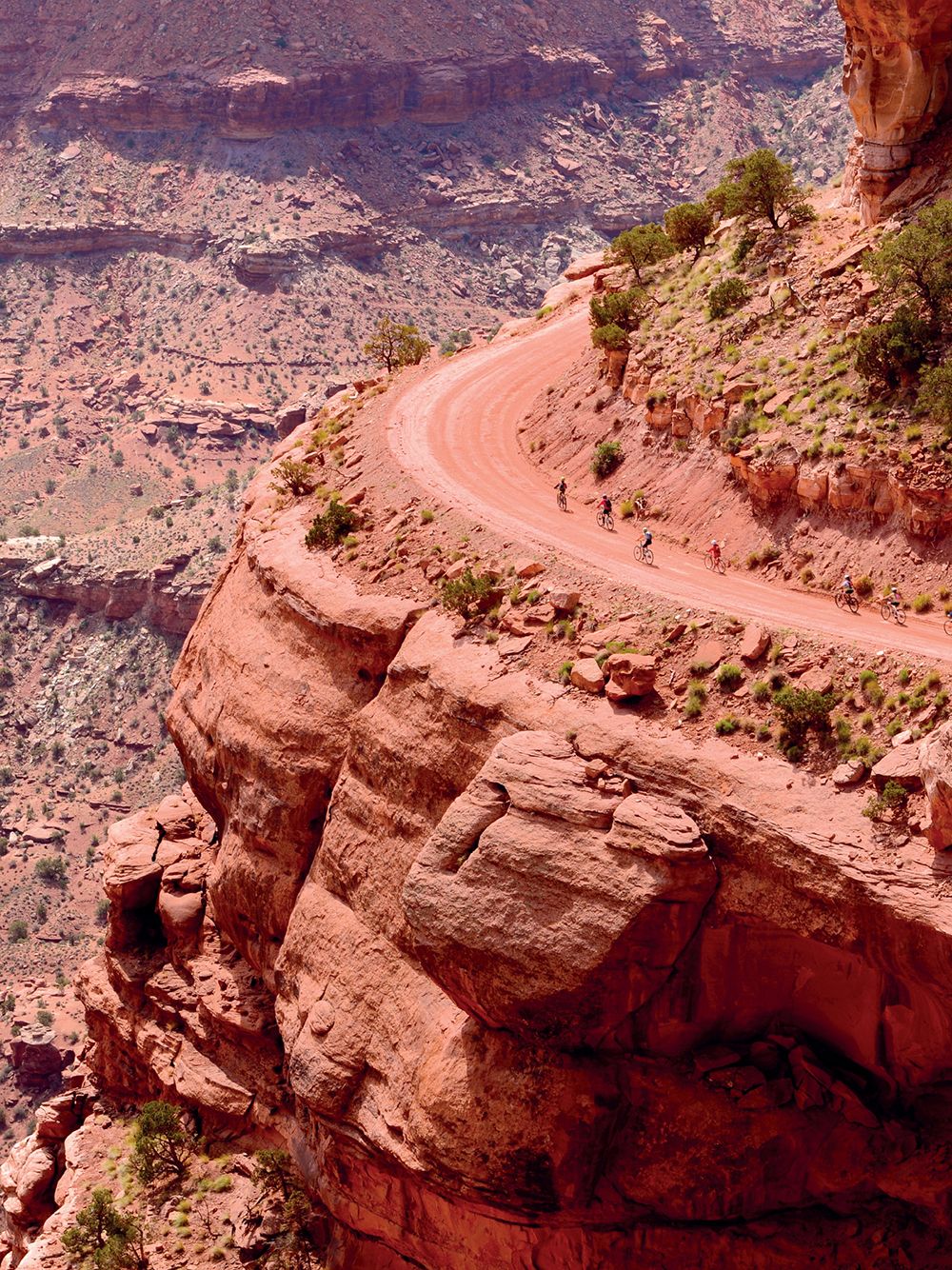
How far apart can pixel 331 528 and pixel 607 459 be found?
33.4ft

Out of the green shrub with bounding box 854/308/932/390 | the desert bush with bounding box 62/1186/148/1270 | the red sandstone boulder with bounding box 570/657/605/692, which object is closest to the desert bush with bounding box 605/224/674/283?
the green shrub with bounding box 854/308/932/390

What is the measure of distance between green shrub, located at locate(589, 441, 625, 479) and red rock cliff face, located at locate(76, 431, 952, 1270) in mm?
13973

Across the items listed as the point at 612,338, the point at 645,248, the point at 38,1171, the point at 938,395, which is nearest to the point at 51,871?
the point at 38,1171

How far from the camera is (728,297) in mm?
57750

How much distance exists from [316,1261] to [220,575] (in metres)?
26.5

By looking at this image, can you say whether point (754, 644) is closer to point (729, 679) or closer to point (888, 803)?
point (729, 679)

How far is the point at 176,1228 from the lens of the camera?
48625 mm

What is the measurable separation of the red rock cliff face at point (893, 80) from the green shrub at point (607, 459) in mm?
12066

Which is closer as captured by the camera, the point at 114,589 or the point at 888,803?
the point at 888,803

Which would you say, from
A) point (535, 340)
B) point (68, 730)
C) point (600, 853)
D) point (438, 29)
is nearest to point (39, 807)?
point (68, 730)

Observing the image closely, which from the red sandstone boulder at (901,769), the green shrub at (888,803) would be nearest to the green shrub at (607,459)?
the red sandstone boulder at (901,769)

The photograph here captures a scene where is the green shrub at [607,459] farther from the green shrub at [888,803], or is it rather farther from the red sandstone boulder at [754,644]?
the green shrub at [888,803]

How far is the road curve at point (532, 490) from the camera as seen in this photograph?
4253cm

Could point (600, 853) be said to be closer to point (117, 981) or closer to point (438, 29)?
point (117, 981)
